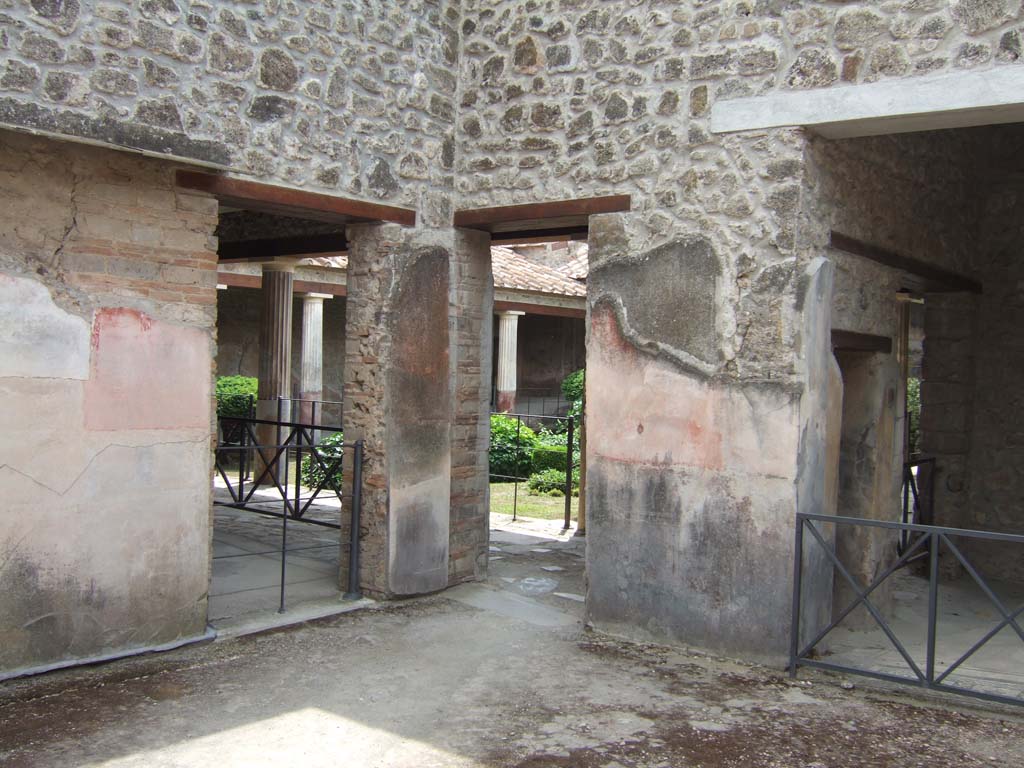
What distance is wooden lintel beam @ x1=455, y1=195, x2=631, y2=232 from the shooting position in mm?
6047

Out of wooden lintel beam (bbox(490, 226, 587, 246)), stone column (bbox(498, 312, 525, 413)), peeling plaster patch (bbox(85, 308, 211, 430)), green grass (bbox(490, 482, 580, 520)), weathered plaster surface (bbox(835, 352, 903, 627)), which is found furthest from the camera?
stone column (bbox(498, 312, 525, 413))

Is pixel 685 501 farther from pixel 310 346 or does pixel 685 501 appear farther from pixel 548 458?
pixel 310 346

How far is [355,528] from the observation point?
21.9ft

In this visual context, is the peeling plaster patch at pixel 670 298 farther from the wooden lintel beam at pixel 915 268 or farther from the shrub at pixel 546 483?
the shrub at pixel 546 483

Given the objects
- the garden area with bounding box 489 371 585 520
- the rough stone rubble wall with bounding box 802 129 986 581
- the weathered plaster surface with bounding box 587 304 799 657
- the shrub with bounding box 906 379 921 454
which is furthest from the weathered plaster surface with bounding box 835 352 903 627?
the shrub with bounding box 906 379 921 454

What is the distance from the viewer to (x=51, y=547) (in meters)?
4.95

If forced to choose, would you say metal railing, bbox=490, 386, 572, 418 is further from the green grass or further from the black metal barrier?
the green grass

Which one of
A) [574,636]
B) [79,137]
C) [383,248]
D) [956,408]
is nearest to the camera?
[79,137]

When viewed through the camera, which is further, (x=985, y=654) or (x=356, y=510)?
(x=356, y=510)

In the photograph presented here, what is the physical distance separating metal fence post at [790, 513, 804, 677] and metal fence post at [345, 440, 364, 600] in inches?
113

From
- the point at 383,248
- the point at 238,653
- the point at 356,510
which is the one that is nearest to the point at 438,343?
the point at 383,248

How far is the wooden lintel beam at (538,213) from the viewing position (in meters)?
6.05

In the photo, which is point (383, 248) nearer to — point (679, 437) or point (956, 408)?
point (679, 437)

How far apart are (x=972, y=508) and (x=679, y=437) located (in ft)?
12.8
